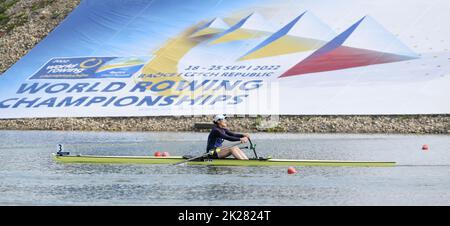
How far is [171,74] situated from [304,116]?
7964 mm

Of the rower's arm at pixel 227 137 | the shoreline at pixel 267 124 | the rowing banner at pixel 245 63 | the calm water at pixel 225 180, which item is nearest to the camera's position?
the calm water at pixel 225 180

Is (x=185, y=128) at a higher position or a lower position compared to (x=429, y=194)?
higher

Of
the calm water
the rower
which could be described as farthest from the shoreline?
the rower

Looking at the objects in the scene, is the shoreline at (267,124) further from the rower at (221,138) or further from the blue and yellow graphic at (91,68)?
the rower at (221,138)

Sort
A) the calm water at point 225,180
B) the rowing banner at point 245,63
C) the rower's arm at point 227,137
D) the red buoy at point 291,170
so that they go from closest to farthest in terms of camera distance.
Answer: the calm water at point 225,180 → the red buoy at point 291,170 → the rower's arm at point 227,137 → the rowing banner at point 245,63

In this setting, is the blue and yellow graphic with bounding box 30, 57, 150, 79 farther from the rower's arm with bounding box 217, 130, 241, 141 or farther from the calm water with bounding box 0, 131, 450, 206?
the rower's arm with bounding box 217, 130, 241, 141

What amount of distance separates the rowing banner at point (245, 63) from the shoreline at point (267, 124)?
0.43m

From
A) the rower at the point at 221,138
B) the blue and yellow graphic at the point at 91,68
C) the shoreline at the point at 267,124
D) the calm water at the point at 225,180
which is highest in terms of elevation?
the blue and yellow graphic at the point at 91,68

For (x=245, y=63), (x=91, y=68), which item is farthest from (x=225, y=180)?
(x=91, y=68)

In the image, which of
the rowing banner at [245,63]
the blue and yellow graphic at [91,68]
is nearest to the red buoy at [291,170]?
the rowing banner at [245,63]

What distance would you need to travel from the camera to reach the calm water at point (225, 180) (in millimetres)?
25344

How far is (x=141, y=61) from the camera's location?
186ft
